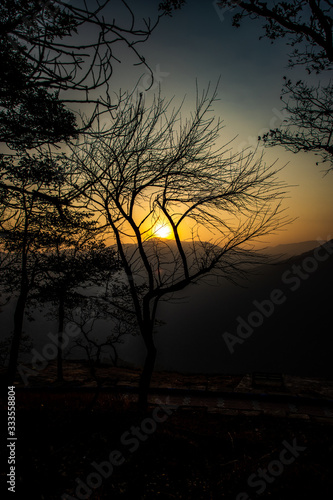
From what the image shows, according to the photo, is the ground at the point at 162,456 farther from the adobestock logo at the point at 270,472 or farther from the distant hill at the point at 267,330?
the distant hill at the point at 267,330

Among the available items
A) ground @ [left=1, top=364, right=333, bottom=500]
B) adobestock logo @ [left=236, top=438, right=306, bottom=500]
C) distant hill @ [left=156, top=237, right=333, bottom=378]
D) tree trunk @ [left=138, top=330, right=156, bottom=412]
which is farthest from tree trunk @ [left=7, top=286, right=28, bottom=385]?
distant hill @ [left=156, top=237, right=333, bottom=378]

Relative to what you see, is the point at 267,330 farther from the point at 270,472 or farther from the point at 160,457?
the point at 160,457

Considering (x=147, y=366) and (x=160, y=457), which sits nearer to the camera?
(x=160, y=457)

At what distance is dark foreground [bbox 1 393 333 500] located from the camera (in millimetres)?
3268

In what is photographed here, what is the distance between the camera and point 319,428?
5547mm

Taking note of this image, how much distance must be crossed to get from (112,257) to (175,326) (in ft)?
371

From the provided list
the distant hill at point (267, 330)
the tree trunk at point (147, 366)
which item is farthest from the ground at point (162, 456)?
the distant hill at point (267, 330)

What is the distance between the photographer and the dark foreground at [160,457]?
327 cm

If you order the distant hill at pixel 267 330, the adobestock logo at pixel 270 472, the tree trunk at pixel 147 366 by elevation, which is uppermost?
the tree trunk at pixel 147 366

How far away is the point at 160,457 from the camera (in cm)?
399

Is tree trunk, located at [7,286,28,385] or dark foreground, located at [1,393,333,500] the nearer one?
dark foreground, located at [1,393,333,500]

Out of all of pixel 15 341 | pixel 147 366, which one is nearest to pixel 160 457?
pixel 147 366

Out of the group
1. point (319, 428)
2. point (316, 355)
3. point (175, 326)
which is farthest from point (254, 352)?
point (319, 428)

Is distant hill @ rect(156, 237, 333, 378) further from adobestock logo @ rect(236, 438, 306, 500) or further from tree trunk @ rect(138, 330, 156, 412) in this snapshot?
adobestock logo @ rect(236, 438, 306, 500)
